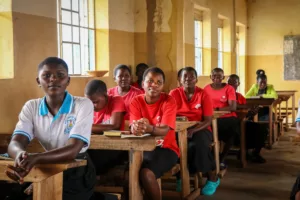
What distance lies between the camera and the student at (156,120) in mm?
3262

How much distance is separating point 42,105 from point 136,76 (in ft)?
16.7

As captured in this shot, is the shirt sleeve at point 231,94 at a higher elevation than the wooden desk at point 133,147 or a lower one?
higher

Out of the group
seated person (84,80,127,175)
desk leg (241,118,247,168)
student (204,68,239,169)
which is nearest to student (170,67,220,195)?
seated person (84,80,127,175)

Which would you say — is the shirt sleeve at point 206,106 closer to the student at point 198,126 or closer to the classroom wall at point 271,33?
the student at point 198,126

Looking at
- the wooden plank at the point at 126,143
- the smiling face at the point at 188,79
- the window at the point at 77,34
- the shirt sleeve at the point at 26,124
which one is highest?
the window at the point at 77,34

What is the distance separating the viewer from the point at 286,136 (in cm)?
884

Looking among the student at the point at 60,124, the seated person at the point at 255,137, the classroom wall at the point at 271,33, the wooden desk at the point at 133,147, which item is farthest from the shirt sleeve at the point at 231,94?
the classroom wall at the point at 271,33

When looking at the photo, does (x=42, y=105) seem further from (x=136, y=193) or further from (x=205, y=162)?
(x=205, y=162)

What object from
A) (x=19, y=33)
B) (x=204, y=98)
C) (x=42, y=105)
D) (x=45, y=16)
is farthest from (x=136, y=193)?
(x=45, y=16)

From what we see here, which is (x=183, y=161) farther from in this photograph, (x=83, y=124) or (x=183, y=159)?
(x=83, y=124)

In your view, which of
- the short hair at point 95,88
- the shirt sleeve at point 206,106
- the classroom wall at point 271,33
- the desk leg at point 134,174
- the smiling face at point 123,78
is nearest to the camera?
the desk leg at point 134,174

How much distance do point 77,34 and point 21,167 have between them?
15.0 ft

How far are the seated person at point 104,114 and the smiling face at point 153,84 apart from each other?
31cm

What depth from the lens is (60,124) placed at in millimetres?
2344
